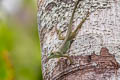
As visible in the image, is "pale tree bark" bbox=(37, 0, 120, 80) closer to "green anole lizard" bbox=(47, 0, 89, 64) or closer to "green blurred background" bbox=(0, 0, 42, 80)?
"green anole lizard" bbox=(47, 0, 89, 64)

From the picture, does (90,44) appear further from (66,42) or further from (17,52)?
(17,52)

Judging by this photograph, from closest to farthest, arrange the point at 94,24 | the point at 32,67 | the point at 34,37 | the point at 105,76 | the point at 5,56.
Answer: the point at 105,76 < the point at 94,24 < the point at 5,56 < the point at 32,67 < the point at 34,37

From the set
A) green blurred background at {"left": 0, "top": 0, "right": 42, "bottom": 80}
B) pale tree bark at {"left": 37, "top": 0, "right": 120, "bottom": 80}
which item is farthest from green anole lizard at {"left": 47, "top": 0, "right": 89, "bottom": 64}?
green blurred background at {"left": 0, "top": 0, "right": 42, "bottom": 80}

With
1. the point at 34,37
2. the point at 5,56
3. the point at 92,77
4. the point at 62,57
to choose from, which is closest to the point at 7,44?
the point at 5,56

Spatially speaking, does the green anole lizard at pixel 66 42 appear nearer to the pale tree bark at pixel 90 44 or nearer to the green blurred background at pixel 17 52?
the pale tree bark at pixel 90 44

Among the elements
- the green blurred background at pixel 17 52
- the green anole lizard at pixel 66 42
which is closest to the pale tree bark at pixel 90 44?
the green anole lizard at pixel 66 42

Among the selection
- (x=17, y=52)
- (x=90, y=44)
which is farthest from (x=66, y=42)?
(x=17, y=52)

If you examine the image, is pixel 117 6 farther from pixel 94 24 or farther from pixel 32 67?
pixel 32 67

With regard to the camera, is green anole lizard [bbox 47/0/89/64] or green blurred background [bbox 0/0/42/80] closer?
green anole lizard [bbox 47/0/89/64]
